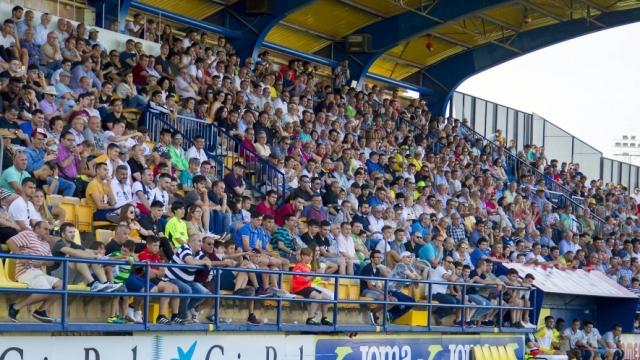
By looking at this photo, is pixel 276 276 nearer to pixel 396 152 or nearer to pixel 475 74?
pixel 396 152

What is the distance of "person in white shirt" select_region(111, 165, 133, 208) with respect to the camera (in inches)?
707

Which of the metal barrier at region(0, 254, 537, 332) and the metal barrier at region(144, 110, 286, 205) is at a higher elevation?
the metal barrier at region(144, 110, 286, 205)

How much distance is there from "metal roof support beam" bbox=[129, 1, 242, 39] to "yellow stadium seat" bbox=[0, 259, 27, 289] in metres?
13.0

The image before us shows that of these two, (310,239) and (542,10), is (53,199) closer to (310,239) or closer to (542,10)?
(310,239)

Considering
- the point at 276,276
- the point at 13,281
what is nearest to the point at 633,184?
the point at 276,276

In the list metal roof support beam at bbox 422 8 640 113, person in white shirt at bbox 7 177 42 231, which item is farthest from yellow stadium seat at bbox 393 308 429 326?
metal roof support beam at bbox 422 8 640 113

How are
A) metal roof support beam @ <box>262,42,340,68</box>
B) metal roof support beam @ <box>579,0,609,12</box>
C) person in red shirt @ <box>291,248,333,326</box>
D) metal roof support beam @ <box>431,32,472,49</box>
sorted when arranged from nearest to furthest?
person in red shirt @ <box>291,248,333,326</box> < metal roof support beam @ <box>262,42,340,68</box> < metal roof support beam @ <box>579,0,609,12</box> < metal roof support beam @ <box>431,32,472,49</box>

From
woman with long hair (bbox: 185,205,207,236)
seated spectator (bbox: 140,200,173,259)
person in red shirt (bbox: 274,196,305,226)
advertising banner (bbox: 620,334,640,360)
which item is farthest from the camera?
advertising banner (bbox: 620,334,640,360)

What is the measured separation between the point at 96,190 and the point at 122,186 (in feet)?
2.28

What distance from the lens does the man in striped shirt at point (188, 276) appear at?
16.1 m

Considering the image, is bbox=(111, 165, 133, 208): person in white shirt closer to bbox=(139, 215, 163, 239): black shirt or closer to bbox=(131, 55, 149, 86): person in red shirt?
bbox=(139, 215, 163, 239): black shirt

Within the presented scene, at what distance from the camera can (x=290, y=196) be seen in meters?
23.0

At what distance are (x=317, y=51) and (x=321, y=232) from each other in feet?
44.9

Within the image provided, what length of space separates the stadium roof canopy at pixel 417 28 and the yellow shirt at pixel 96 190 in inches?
421
